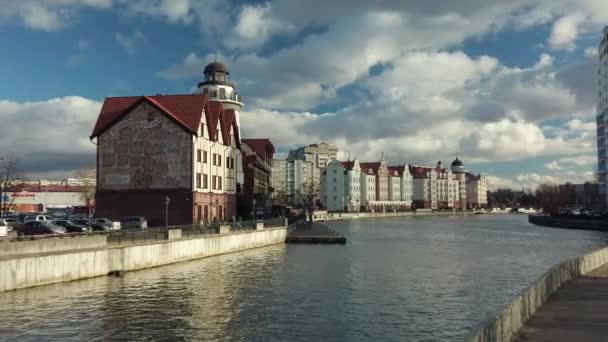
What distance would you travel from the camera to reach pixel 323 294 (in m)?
30.8

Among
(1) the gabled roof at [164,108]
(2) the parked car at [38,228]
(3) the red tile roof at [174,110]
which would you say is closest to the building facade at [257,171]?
(3) the red tile roof at [174,110]

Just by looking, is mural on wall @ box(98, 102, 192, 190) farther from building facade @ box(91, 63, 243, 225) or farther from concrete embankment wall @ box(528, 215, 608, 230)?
concrete embankment wall @ box(528, 215, 608, 230)

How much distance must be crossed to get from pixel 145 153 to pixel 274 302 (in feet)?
125

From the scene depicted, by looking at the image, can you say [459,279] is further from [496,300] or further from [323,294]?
[323,294]

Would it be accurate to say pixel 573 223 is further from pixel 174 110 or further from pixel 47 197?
pixel 47 197

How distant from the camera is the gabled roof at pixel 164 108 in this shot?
203 ft

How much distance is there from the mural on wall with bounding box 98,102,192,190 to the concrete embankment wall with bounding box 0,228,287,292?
1152 cm

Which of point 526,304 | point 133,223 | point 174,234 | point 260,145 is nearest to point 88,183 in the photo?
point 260,145

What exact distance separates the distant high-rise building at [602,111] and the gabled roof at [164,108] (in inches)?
4279

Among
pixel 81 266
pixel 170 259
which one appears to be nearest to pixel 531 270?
pixel 170 259

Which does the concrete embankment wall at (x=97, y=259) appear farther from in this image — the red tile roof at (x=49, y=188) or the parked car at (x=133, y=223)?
the red tile roof at (x=49, y=188)

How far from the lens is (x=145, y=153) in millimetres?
62031

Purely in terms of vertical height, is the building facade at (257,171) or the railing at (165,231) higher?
the building facade at (257,171)

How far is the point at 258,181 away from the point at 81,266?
6279 cm
